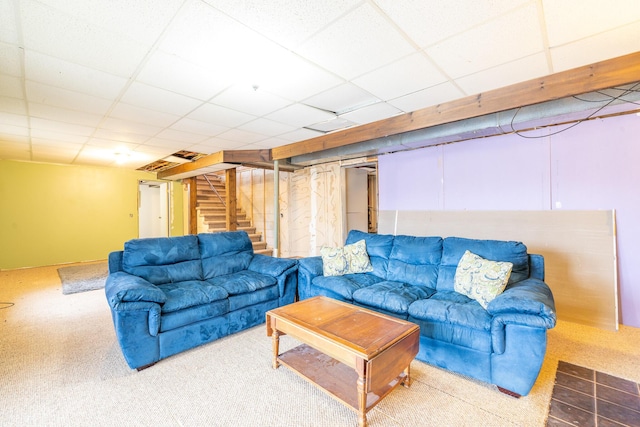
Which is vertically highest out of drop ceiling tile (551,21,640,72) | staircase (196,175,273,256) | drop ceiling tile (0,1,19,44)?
drop ceiling tile (0,1,19,44)

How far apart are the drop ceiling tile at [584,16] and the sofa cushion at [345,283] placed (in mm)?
2562

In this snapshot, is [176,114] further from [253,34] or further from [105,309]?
[105,309]

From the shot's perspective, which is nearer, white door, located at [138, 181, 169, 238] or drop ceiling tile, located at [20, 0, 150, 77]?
drop ceiling tile, located at [20, 0, 150, 77]

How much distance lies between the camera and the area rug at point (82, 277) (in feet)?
14.6

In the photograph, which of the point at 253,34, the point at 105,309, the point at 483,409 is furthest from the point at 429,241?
the point at 105,309

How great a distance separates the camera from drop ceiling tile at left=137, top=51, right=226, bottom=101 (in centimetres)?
222

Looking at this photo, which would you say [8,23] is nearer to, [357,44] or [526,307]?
[357,44]

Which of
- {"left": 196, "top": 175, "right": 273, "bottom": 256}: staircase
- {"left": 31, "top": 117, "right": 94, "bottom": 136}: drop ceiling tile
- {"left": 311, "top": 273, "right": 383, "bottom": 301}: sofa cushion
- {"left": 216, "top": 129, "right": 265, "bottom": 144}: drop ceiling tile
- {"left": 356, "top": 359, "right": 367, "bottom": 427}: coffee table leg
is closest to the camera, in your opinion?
{"left": 356, "top": 359, "right": 367, "bottom": 427}: coffee table leg

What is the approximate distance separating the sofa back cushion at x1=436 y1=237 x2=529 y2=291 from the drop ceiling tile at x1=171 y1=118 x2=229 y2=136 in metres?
3.39

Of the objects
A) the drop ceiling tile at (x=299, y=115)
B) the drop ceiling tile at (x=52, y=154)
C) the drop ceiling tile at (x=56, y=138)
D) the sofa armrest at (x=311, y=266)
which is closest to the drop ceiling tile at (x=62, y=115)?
the drop ceiling tile at (x=56, y=138)

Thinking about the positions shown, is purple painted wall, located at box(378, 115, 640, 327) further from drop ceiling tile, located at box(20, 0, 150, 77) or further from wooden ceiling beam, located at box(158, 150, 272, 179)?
drop ceiling tile, located at box(20, 0, 150, 77)

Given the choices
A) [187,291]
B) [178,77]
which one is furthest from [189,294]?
[178,77]

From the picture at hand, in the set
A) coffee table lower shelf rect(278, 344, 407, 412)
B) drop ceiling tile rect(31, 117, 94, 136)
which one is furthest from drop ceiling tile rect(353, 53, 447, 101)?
drop ceiling tile rect(31, 117, 94, 136)

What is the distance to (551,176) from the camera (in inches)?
132
